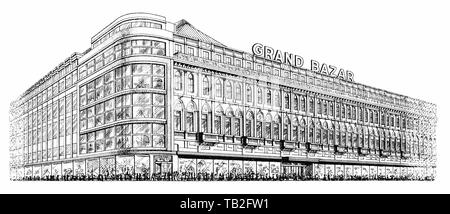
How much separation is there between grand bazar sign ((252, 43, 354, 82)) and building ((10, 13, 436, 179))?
6.7 inches

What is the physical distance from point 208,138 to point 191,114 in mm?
2788

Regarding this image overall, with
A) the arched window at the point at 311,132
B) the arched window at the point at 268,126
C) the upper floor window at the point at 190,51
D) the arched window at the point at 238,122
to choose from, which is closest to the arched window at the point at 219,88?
the arched window at the point at 238,122

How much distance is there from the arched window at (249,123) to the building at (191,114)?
0.10 meters

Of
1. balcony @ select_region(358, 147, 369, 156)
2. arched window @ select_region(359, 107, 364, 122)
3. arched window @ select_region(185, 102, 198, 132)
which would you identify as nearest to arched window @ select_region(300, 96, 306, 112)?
arched window @ select_region(359, 107, 364, 122)

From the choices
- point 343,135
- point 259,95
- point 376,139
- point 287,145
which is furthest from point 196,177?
point 376,139

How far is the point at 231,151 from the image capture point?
52.4 m

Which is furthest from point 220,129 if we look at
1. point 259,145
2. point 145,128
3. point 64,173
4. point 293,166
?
point 64,173

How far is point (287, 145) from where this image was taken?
59625 mm

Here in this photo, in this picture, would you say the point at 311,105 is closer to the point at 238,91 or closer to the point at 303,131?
the point at 303,131

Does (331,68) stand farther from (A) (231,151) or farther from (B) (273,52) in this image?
(A) (231,151)

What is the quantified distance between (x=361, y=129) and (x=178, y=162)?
109ft

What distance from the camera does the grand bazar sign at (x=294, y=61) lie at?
56625mm

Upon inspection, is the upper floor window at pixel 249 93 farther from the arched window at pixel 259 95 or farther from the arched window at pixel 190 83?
the arched window at pixel 190 83

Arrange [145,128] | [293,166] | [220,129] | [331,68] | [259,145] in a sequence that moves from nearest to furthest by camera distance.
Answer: [145,128] < [220,129] < [259,145] < [293,166] < [331,68]
